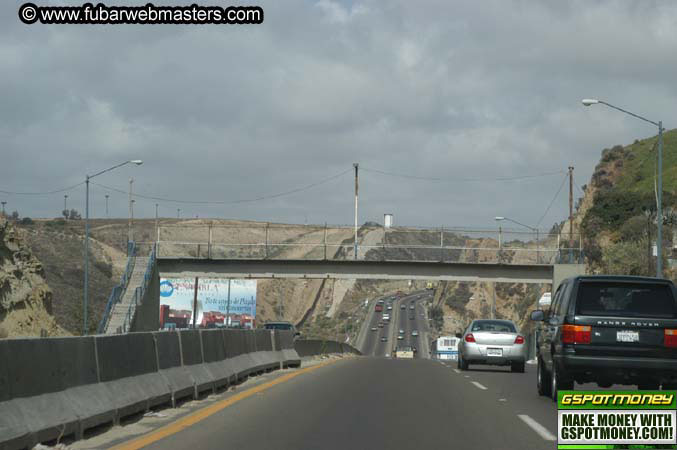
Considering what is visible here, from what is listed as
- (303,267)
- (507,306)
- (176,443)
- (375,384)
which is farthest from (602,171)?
(176,443)

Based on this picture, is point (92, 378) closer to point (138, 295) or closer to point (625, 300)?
point (625, 300)

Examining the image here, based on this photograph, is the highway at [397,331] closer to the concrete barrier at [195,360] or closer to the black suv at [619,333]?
the concrete barrier at [195,360]

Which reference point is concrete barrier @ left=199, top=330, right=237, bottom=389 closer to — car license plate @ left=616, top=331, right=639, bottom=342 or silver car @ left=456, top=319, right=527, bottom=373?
car license plate @ left=616, top=331, right=639, bottom=342

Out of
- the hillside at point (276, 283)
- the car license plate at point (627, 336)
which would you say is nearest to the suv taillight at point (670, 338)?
the car license plate at point (627, 336)

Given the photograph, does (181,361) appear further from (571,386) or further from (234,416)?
(571,386)

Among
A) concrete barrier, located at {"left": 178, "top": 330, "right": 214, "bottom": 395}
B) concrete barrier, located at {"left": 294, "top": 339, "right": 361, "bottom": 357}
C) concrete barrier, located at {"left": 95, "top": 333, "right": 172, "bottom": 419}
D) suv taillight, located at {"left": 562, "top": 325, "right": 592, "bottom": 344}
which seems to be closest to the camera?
concrete barrier, located at {"left": 95, "top": 333, "right": 172, "bottom": 419}

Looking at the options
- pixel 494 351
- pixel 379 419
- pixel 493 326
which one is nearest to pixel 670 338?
pixel 379 419

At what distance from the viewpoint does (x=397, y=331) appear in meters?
147

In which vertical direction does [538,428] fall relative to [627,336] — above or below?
below

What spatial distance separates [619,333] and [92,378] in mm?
7716

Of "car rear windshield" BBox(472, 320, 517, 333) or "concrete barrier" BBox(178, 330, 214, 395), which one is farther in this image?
"car rear windshield" BBox(472, 320, 517, 333)

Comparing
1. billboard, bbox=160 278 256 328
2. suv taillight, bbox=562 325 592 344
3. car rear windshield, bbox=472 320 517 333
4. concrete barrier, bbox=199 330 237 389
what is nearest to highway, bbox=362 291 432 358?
billboard, bbox=160 278 256 328

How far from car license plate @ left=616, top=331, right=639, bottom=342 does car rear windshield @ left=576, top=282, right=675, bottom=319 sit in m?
0.27

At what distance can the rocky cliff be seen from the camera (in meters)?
50.5
